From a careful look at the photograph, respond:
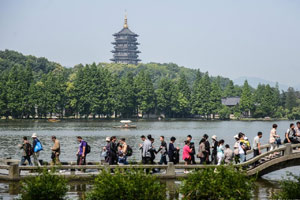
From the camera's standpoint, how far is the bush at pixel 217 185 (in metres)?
14.9

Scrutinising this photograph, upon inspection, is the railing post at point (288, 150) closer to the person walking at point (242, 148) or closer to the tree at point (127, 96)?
the person walking at point (242, 148)

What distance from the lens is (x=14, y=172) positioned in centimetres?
2327

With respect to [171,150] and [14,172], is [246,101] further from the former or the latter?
[14,172]

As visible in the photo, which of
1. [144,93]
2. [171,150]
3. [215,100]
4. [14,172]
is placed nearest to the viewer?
[14,172]

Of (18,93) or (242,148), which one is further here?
(18,93)

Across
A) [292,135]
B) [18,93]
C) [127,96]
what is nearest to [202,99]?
[127,96]

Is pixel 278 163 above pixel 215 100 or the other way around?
the other way around

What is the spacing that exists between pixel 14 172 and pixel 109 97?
330 feet

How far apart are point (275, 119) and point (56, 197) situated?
137728 mm

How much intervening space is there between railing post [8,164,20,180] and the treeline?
90078 millimetres

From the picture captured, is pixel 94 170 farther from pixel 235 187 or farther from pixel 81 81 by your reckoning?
pixel 81 81

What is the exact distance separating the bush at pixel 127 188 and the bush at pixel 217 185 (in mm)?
1058

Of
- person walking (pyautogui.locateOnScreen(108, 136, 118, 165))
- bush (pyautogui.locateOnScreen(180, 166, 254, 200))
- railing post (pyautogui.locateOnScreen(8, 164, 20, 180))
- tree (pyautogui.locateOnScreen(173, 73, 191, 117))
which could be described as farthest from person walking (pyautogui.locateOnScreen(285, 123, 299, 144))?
tree (pyautogui.locateOnScreen(173, 73, 191, 117))

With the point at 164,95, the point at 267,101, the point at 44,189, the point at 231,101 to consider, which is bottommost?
the point at 44,189
